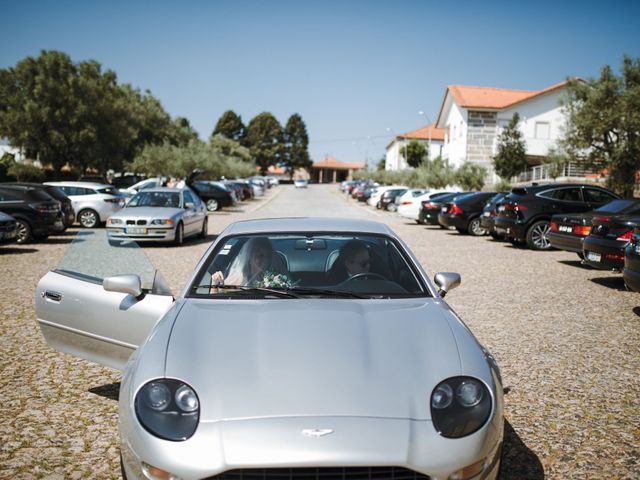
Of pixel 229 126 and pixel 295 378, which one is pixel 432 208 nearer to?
pixel 295 378

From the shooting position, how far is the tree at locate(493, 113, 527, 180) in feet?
130

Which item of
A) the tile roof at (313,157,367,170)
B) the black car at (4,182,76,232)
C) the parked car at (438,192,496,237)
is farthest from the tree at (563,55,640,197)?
the tile roof at (313,157,367,170)

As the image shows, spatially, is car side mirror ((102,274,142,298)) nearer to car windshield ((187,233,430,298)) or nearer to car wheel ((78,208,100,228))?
car windshield ((187,233,430,298))

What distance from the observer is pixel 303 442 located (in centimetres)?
246

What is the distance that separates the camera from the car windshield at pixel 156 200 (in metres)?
17.1

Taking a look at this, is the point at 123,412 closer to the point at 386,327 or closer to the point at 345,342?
the point at 345,342

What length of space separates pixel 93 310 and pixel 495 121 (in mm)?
51302

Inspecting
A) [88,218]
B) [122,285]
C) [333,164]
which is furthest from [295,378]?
[333,164]

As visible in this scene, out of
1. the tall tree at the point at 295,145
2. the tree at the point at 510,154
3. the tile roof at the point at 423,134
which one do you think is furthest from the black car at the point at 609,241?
the tall tree at the point at 295,145

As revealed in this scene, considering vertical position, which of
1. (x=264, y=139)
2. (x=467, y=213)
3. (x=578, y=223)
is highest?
(x=264, y=139)

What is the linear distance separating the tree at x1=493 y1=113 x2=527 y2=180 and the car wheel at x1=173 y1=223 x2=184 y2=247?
93.7ft

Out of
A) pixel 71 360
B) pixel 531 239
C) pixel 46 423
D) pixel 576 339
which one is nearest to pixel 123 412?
pixel 46 423

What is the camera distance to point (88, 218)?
20.5 m

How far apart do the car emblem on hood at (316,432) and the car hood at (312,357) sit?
0.27 feet
